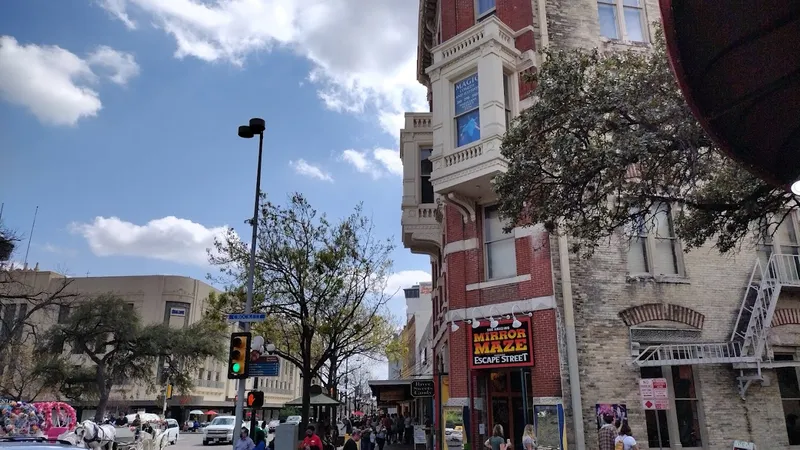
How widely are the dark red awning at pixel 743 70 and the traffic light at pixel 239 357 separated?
38.0 ft

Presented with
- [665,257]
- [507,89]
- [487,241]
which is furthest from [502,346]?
[507,89]

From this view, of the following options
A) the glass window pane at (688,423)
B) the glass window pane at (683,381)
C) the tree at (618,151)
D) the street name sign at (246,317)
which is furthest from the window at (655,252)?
the street name sign at (246,317)

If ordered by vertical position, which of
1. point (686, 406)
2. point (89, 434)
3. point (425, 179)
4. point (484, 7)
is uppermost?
point (484, 7)

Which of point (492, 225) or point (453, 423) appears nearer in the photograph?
point (453, 423)

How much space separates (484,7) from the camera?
20672 mm

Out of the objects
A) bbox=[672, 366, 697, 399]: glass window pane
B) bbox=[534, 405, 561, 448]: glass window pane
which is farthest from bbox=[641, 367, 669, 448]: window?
bbox=[534, 405, 561, 448]: glass window pane

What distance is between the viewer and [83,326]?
150 ft

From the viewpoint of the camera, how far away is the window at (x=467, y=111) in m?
17.9

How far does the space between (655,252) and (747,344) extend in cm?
349

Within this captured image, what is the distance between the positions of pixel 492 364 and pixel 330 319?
8.28 m

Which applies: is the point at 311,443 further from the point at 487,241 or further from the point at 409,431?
the point at 409,431

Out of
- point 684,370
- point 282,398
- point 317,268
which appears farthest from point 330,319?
point 282,398

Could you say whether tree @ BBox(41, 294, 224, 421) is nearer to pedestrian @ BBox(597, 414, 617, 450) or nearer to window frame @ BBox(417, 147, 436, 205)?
window frame @ BBox(417, 147, 436, 205)

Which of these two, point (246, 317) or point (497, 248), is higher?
point (497, 248)
